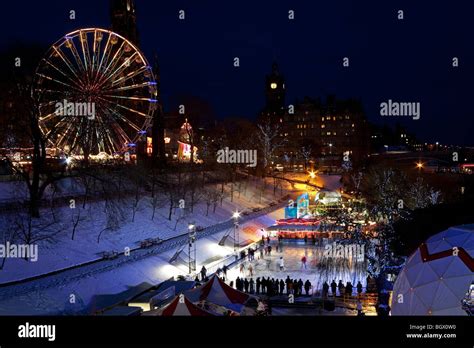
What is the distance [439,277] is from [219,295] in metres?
7.21

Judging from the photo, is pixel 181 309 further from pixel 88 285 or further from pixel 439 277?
pixel 88 285

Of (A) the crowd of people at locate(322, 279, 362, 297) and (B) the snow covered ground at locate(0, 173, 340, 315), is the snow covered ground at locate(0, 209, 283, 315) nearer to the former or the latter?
(B) the snow covered ground at locate(0, 173, 340, 315)

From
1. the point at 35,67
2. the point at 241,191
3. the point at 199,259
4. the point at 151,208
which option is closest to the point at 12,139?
the point at 35,67

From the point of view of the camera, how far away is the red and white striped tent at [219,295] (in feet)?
49.6

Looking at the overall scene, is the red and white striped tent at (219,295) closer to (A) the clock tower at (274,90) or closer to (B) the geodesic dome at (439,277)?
(B) the geodesic dome at (439,277)

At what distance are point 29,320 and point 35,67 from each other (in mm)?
27042

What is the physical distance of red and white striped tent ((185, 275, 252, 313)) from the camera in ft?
49.6

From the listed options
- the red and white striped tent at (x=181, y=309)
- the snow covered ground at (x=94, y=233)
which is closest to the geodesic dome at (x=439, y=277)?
the red and white striped tent at (x=181, y=309)

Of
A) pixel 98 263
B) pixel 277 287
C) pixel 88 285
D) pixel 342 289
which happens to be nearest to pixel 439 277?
pixel 342 289

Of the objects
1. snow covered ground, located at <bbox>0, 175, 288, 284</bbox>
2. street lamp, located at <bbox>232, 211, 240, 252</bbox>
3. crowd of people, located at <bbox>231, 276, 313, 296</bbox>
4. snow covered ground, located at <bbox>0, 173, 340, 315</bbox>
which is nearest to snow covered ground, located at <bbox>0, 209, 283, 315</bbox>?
snow covered ground, located at <bbox>0, 173, 340, 315</bbox>

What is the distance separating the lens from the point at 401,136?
163250 mm

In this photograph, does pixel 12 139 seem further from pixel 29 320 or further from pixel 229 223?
pixel 29 320

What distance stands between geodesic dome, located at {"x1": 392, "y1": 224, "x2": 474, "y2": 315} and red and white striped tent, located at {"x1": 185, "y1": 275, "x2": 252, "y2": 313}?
210 inches

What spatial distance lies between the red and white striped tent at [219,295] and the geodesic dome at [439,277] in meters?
5.34
